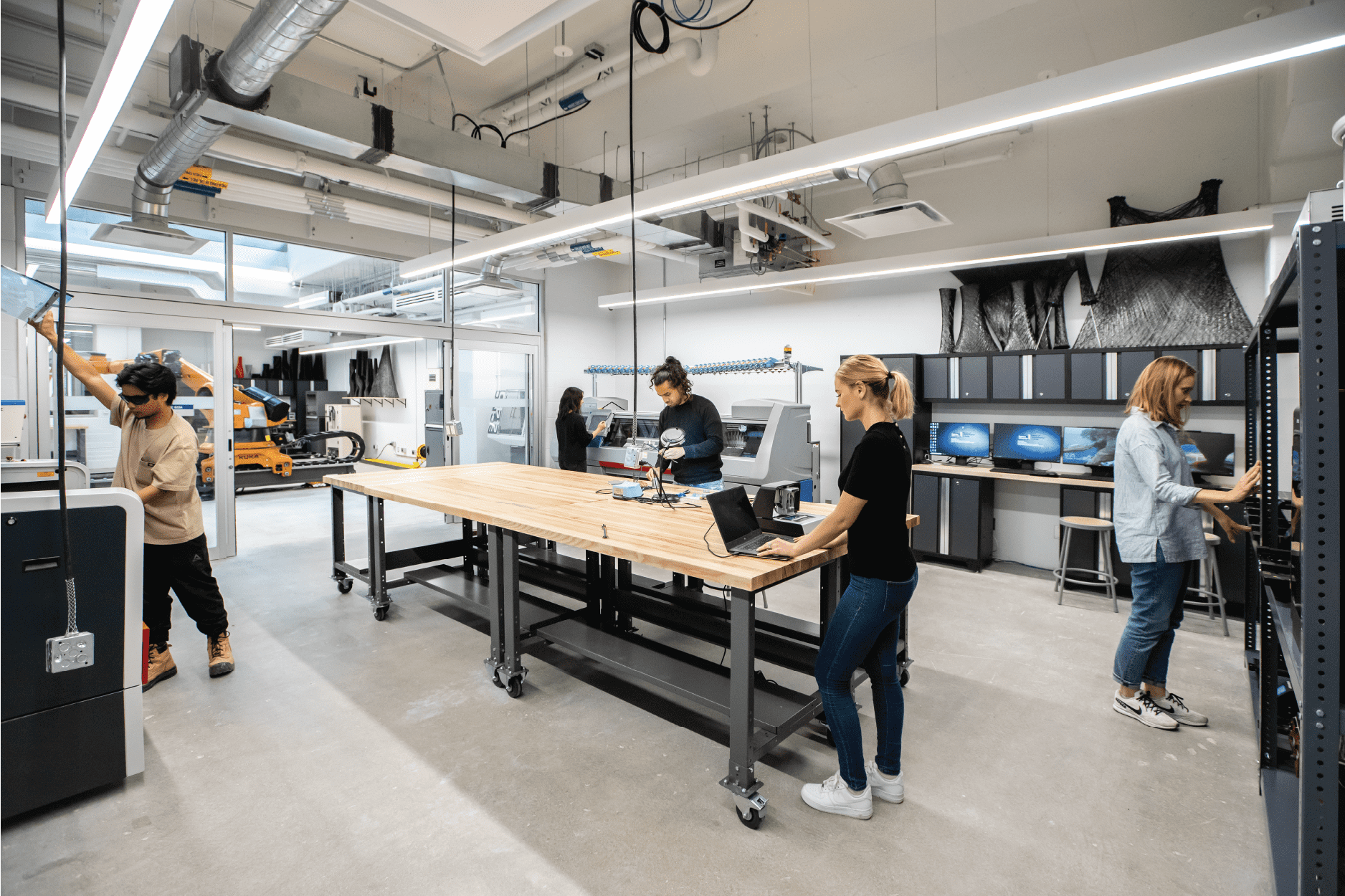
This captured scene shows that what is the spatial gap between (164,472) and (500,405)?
5576 mm

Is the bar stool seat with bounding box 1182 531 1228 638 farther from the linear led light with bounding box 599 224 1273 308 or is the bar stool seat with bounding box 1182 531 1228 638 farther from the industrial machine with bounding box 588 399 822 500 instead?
the industrial machine with bounding box 588 399 822 500

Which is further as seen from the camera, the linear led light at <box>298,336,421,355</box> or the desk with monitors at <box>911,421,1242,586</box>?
the linear led light at <box>298,336,421,355</box>

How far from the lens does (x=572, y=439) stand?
16.3 feet

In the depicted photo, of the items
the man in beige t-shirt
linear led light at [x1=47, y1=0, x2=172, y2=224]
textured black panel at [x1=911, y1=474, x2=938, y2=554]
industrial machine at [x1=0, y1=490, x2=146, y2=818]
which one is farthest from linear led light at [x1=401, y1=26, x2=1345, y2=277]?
textured black panel at [x1=911, y1=474, x2=938, y2=554]

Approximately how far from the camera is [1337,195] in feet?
4.92

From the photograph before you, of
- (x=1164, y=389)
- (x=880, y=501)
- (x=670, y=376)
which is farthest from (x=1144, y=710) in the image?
(x=670, y=376)

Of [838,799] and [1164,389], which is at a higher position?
[1164,389]

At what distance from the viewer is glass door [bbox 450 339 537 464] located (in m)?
7.74

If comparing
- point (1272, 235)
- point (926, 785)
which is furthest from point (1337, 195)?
point (1272, 235)

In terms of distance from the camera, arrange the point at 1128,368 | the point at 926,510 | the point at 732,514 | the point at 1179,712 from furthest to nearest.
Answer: the point at 926,510
the point at 1128,368
the point at 1179,712
the point at 732,514

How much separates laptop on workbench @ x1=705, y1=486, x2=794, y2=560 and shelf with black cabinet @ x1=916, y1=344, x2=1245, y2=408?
3.75 meters

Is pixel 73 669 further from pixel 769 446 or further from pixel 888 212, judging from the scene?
pixel 888 212

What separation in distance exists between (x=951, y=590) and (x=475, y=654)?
3421 millimetres

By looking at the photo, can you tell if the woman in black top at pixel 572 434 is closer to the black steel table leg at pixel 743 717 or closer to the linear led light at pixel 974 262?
the linear led light at pixel 974 262
